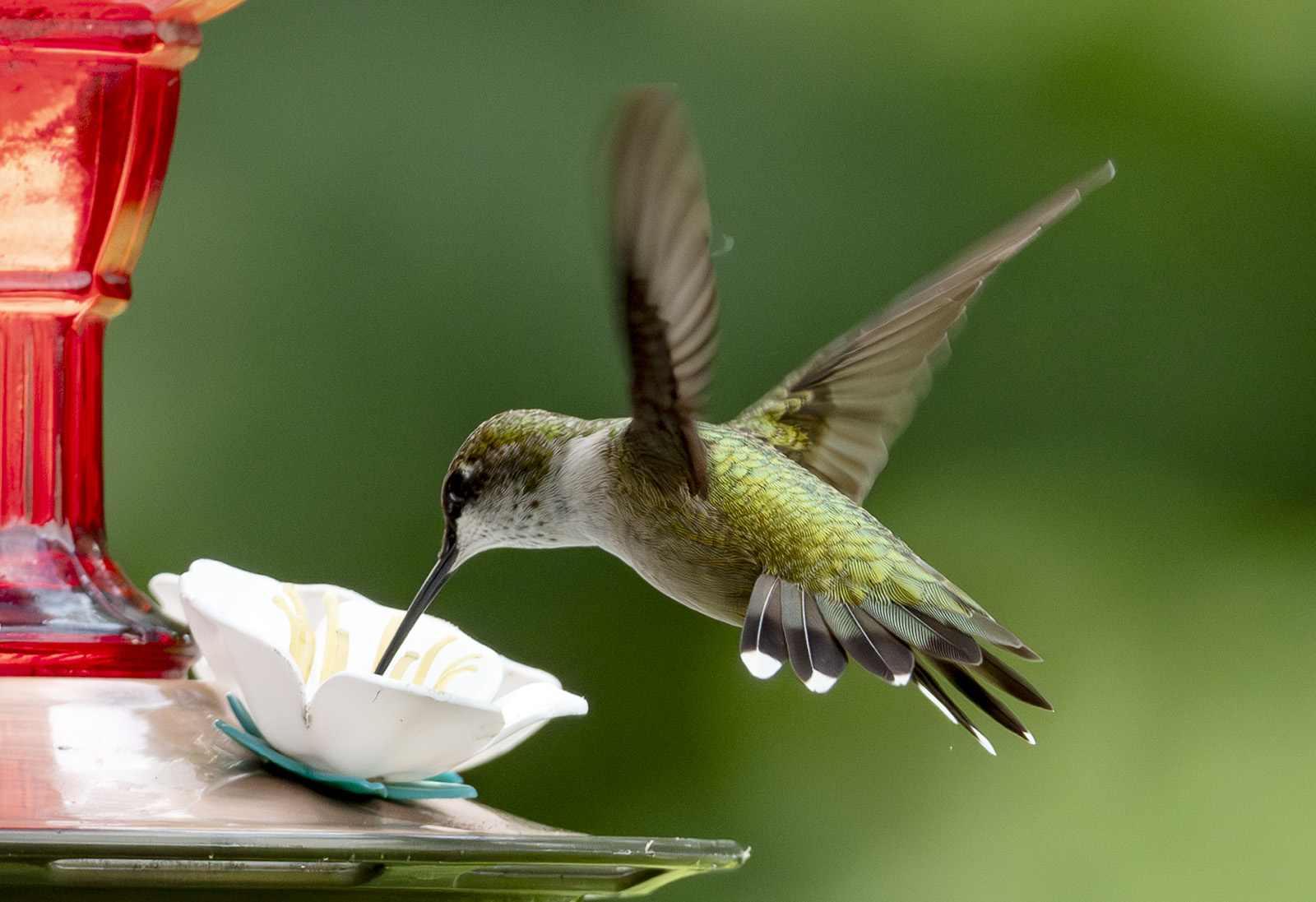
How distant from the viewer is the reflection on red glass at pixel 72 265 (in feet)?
4.92

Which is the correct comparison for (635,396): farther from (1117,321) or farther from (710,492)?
(1117,321)

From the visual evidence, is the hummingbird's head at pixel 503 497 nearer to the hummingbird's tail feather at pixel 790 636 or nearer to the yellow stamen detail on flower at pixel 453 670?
the hummingbird's tail feather at pixel 790 636

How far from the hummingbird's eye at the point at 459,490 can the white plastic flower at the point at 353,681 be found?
54cm

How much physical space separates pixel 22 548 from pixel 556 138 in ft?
9.41

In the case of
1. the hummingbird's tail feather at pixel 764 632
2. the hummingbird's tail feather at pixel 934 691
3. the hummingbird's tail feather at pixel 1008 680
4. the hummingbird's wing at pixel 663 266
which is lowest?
the hummingbird's tail feather at pixel 934 691

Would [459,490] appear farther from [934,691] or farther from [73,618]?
[73,618]

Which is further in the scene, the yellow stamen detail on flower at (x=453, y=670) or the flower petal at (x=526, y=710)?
the yellow stamen detail on flower at (x=453, y=670)

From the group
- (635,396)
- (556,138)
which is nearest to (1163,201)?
(556,138)

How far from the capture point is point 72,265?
62.9 inches

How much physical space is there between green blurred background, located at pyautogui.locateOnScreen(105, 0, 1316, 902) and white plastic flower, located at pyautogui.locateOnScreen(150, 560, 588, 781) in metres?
2.11

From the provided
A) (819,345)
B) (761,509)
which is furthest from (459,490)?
(819,345)

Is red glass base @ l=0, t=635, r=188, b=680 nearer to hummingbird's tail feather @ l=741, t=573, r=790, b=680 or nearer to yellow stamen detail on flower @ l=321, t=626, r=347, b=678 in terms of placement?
yellow stamen detail on flower @ l=321, t=626, r=347, b=678

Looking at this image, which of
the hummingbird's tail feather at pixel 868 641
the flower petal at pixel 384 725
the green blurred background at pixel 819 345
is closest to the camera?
the flower petal at pixel 384 725

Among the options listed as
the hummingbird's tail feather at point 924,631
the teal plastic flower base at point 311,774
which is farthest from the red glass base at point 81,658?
the hummingbird's tail feather at point 924,631
